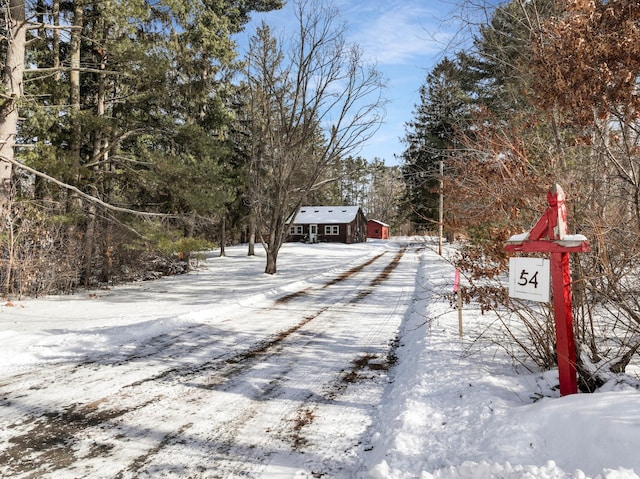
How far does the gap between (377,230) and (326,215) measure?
15.8 meters

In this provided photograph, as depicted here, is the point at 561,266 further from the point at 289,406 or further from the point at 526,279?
the point at 289,406

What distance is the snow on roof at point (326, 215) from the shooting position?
50.2 metres

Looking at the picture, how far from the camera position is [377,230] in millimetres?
64500

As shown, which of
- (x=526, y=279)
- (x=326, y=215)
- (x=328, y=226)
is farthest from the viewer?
(x=326, y=215)

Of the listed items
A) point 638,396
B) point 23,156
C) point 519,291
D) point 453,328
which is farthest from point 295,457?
point 23,156

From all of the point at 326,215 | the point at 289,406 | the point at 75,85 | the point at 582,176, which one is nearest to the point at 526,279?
the point at 582,176

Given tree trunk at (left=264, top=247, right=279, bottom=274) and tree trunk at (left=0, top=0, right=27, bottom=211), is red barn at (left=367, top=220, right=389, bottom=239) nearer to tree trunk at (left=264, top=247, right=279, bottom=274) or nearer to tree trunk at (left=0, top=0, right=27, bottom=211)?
Answer: tree trunk at (left=264, top=247, right=279, bottom=274)

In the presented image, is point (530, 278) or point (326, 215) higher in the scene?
point (326, 215)

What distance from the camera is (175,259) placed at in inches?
765

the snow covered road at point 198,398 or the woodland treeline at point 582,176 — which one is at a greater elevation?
the woodland treeline at point 582,176

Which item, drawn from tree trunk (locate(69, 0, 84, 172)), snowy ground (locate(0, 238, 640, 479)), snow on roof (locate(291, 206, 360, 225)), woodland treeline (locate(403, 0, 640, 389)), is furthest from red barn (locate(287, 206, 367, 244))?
woodland treeline (locate(403, 0, 640, 389))

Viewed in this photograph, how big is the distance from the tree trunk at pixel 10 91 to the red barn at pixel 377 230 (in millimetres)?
57143

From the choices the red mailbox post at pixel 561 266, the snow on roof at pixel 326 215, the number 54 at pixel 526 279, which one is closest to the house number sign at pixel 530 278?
Answer: the number 54 at pixel 526 279

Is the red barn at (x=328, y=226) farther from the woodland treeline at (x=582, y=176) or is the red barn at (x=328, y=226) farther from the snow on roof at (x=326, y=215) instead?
the woodland treeline at (x=582, y=176)
